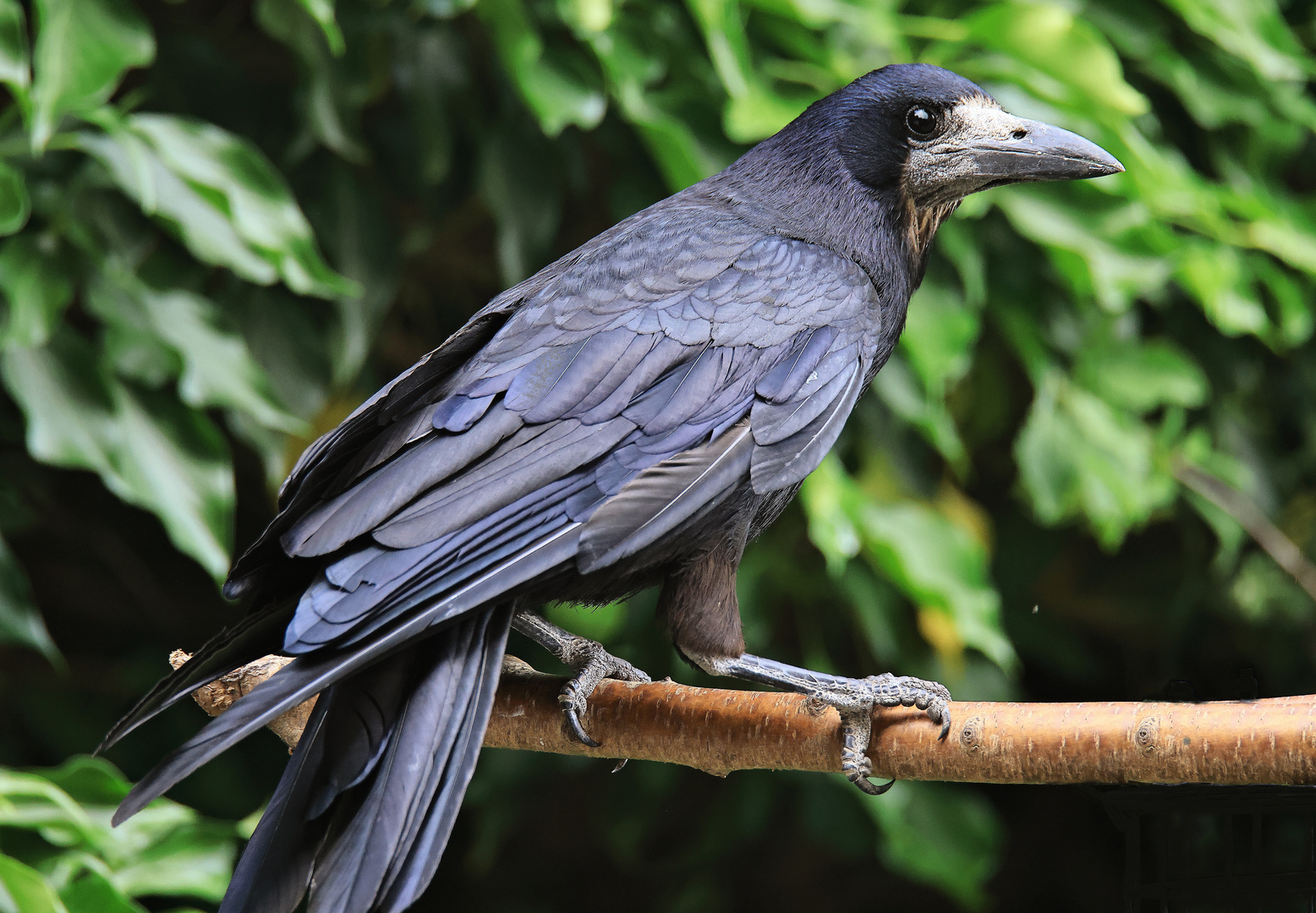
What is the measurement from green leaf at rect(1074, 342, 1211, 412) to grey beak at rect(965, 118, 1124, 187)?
3.06 ft

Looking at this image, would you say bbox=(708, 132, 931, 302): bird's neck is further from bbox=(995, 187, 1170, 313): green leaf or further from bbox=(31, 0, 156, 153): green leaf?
bbox=(31, 0, 156, 153): green leaf

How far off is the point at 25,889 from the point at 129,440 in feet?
2.42

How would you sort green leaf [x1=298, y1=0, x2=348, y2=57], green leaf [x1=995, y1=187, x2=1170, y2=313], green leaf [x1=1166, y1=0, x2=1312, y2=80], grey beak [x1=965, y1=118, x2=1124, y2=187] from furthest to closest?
green leaf [x1=1166, y1=0, x2=1312, y2=80] → green leaf [x1=995, y1=187, x2=1170, y2=313] → green leaf [x1=298, y1=0, x2=348, y2=57] → grey beak [x1=965, y1=118, x2=1124, y2=187]

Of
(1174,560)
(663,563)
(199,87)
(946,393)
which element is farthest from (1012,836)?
(199,87)

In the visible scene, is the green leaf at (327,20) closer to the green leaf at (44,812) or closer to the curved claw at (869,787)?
the green leaf at (44,812)

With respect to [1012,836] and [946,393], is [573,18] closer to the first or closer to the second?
[946,393]

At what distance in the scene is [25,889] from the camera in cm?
184

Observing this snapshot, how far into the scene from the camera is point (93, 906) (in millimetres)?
1987

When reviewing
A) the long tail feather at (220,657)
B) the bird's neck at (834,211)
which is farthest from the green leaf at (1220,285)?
the long tail feather at (220,657)

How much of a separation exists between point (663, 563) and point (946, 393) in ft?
4.58

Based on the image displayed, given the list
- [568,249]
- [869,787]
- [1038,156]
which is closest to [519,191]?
[568,249]

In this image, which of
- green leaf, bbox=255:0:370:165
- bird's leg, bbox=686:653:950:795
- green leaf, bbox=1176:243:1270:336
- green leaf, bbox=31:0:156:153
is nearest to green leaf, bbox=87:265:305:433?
green leaf, bbox=31:0:156:153

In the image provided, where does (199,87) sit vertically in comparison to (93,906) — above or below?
above

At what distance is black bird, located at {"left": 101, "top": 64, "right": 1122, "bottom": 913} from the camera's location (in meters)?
1.34
